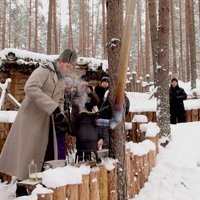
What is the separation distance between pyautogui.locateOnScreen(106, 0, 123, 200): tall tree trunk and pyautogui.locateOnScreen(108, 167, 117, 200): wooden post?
0.21 m

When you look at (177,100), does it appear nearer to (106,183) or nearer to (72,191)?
(106,183)

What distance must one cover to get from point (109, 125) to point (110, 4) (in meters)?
1.57

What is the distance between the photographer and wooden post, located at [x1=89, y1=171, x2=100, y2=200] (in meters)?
3.42


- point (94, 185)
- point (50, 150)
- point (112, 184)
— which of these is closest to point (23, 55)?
point (50, 150)

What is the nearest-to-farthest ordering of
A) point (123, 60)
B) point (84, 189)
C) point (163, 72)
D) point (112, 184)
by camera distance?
1. point (84, 189)
2. point (123, 60)
3. point (112, 184)
4. point (163, 72)

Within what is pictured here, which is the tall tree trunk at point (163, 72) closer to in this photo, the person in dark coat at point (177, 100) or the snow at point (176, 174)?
the snow at point (176, 174)

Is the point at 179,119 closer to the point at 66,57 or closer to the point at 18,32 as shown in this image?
the point at 66,57

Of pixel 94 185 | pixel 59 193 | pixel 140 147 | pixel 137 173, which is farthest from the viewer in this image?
pixel 140 147

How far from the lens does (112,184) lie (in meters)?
4.01

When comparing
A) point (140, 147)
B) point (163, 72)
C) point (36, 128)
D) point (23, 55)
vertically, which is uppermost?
point (23, 55)

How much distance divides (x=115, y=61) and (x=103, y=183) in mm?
1528

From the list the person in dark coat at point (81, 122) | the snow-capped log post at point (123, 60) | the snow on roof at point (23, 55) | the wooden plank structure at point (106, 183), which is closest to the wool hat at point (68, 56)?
the person in dark coat at point (81, 122)

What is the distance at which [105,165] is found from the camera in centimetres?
387

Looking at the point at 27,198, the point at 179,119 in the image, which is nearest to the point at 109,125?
the point at 27,198
